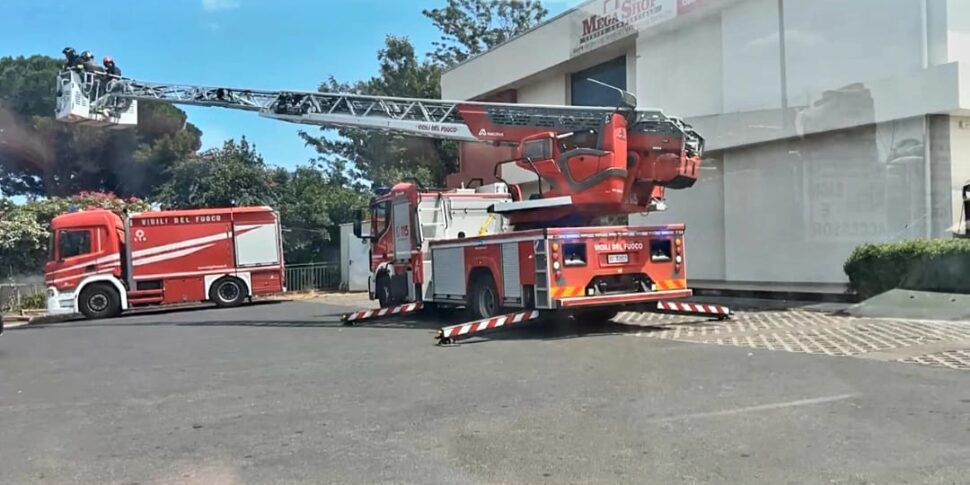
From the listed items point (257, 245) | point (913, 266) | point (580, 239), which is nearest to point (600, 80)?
point (257, 245)

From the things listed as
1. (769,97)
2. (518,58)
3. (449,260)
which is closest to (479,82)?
(518,58)

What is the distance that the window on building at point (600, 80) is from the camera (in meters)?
23.5

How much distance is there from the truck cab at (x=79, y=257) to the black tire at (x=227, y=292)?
248cm

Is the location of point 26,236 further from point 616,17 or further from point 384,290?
point 616,17

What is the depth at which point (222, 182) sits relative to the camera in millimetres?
33469

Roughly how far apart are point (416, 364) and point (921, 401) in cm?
557

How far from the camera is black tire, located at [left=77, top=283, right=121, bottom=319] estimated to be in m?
22.7

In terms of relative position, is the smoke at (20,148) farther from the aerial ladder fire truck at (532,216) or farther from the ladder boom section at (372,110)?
the aerial ladder fire truck at (532,216)

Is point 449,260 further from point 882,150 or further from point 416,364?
point 882,150

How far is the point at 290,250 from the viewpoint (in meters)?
34.1

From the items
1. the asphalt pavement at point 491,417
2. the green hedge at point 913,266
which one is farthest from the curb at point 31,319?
the green hedge at point 913,266

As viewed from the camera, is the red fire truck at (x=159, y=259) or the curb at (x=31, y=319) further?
the curb at (x=31, y=319)

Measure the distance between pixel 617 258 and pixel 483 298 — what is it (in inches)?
105

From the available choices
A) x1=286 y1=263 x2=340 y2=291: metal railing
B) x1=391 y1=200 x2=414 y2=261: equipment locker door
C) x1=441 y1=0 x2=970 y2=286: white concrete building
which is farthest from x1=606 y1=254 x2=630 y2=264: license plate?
x1=286 y1=263 x2=340 y2=291: metal railing
